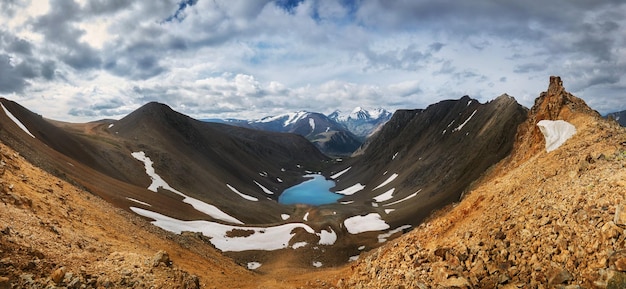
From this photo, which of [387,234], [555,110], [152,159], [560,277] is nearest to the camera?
[560,277]

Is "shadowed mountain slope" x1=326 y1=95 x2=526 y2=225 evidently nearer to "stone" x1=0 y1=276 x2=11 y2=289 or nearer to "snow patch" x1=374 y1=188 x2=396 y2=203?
"snow patch" x1=374 y1=188 x2=396 y2=203

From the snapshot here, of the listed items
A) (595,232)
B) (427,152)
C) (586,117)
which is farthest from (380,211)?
(595,232)

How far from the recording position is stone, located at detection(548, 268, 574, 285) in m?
9.55

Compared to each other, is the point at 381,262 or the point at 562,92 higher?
the point at 562,92

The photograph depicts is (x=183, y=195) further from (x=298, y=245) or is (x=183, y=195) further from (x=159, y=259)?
(x=159, y=259)

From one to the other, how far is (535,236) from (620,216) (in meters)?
2.35

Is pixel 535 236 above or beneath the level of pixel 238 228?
above

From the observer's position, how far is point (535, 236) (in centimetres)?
1145

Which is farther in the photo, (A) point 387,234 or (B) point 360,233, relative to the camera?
(B) point 360,233

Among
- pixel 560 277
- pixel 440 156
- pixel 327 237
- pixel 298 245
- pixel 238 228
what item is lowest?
pixel 298 245

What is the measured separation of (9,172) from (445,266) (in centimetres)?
2551

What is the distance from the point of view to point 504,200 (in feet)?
52.8

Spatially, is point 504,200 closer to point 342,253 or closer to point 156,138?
point 342,253

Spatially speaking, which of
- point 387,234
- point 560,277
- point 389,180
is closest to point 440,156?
point 389,180
